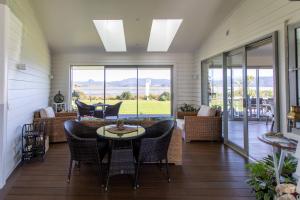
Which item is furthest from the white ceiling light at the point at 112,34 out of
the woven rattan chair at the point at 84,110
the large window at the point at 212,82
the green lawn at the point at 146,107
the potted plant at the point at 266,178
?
the potted plant at the point at 266,178

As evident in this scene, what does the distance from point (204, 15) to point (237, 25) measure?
36.9 inches

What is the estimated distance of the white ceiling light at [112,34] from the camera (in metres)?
6.25

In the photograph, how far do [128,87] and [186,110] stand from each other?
2.41m

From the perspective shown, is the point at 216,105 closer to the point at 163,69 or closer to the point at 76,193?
the point at 163,69

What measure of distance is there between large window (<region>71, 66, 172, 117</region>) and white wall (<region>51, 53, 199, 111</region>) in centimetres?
33

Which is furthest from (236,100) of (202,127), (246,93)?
(202,127)

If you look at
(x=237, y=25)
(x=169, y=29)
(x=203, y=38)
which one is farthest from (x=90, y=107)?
(x=237, y=25)

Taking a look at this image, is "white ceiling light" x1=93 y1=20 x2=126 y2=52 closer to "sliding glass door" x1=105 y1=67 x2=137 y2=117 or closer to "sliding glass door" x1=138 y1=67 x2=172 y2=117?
"sliding glass door" x1=105 y1=67 x2=137 y2=117

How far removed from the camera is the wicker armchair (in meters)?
5.55

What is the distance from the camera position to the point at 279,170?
2.28m

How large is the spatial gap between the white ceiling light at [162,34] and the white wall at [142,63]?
367mm

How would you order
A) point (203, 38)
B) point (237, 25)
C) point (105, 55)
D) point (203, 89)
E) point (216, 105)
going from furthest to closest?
point (105, 55), point (203, 89), point (203, 38), point (216, 105), point (237, 25)

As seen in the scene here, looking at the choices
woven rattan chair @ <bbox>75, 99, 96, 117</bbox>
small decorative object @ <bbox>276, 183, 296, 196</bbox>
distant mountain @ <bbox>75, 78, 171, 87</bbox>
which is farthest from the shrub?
small decorative object @ <bbox>276, 183, 296, 196</bbox>

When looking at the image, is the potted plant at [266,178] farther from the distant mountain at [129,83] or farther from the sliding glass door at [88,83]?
the sliding glass door at [88,83]
